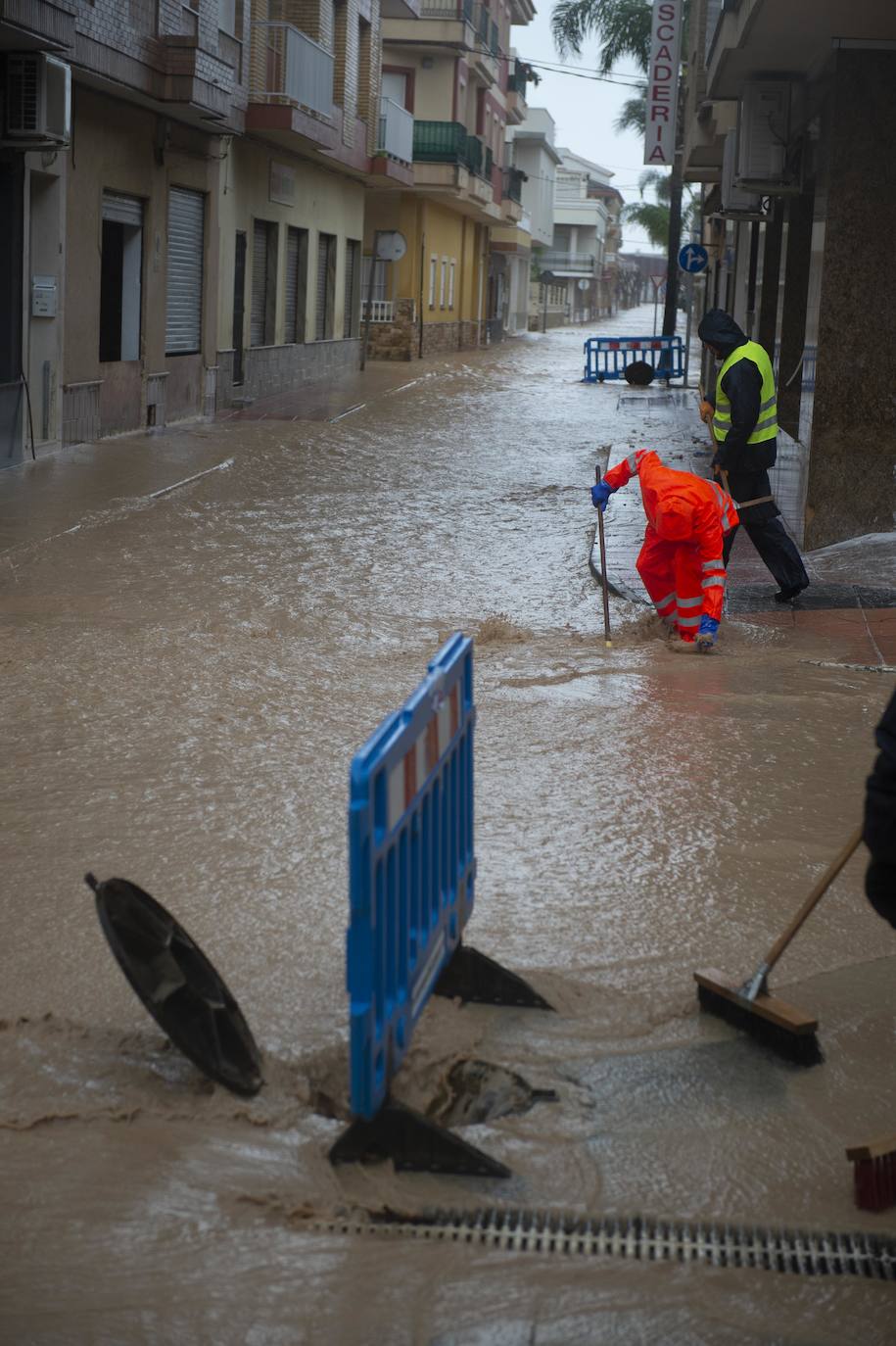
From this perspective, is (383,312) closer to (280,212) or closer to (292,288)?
(292,288)

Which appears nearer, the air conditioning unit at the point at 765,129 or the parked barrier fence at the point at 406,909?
the parked barrier fence at the point at 406,909

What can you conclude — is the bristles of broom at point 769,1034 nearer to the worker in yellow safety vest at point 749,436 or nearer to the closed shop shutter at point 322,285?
the worker in yellow safety vest at point 749,436

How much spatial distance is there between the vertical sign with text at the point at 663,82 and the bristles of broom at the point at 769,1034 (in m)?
26.9

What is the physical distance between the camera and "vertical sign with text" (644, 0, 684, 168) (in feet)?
94.6

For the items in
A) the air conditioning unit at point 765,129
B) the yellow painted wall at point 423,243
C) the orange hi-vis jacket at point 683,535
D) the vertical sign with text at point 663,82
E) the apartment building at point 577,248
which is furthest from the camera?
the apartment building at point 577,248

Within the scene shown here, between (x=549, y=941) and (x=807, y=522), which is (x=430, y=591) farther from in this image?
(x=549, y=941)

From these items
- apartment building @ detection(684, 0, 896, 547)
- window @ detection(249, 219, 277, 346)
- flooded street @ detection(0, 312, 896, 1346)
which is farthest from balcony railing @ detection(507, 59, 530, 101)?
flooded street @ detection(0, 312, 896, 1346)

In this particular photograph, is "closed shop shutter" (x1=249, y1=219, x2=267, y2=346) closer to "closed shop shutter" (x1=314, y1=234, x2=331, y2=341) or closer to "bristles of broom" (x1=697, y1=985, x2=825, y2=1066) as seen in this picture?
"closed shop shutter" (x1=314, y1=234, x2=331, y2=341)

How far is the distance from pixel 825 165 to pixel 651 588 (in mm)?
4594

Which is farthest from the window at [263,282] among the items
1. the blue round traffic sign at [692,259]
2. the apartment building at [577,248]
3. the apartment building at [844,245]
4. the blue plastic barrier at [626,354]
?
the apartment building at [577,248]

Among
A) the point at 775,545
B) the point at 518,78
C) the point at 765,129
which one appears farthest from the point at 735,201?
the point at 518,78

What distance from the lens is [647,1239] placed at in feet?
9.89

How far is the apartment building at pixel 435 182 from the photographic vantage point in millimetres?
39844

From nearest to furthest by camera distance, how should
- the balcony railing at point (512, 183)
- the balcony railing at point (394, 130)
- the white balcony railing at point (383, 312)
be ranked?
the balcony railing at point (394, 130), the white balcony railing at point (383, 312), the balcony railing at point (512, 183)
